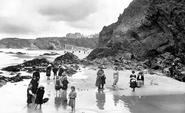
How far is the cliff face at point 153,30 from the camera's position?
36781 mm

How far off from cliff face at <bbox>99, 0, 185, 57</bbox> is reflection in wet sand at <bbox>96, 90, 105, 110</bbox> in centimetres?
2457

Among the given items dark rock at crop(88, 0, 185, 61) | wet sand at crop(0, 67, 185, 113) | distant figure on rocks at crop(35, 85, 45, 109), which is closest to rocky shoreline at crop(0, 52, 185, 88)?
dark rock at crop(88, 0, 185, 61)

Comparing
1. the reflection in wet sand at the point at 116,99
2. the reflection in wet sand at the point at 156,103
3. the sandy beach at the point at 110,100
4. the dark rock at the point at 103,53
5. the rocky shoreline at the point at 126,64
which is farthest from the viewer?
the dark rock at the point at 103,53

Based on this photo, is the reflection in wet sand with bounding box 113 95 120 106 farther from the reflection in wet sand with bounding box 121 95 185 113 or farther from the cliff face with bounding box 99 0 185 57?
the cliff face with bounding box 99 0 185 57

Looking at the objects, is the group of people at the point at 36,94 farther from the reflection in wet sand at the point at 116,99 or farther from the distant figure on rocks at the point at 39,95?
the reflection in wet sand at the point at 116,99

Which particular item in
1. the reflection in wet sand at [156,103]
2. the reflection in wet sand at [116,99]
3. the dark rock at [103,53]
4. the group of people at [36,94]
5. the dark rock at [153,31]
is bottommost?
the reflection in wet sand at [156,103]

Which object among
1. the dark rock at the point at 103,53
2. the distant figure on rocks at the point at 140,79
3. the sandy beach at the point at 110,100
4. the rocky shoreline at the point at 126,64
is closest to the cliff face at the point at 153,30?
the dark rock at the point at 103,53

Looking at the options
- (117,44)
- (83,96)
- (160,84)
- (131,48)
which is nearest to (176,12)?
(131,48)

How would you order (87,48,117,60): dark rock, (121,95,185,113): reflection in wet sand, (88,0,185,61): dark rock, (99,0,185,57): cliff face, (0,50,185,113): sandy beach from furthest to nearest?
(87,48,117,60): dark rock < (88,0,185,61): dark rock < (99,0,185,57): cliff face < (121,95,185,113): reflection in wet sand < (0,50,185,113): sandy beach

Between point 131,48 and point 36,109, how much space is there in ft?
109

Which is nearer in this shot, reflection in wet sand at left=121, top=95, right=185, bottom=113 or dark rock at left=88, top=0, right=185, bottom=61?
reflection in wet sand at left=121, top=95, right=185, bottom=113

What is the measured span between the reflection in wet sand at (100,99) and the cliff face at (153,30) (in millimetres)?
24568

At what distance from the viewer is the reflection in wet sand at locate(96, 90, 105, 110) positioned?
1323 centimetres

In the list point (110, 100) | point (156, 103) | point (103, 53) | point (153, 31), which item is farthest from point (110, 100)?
point (103, 53)
